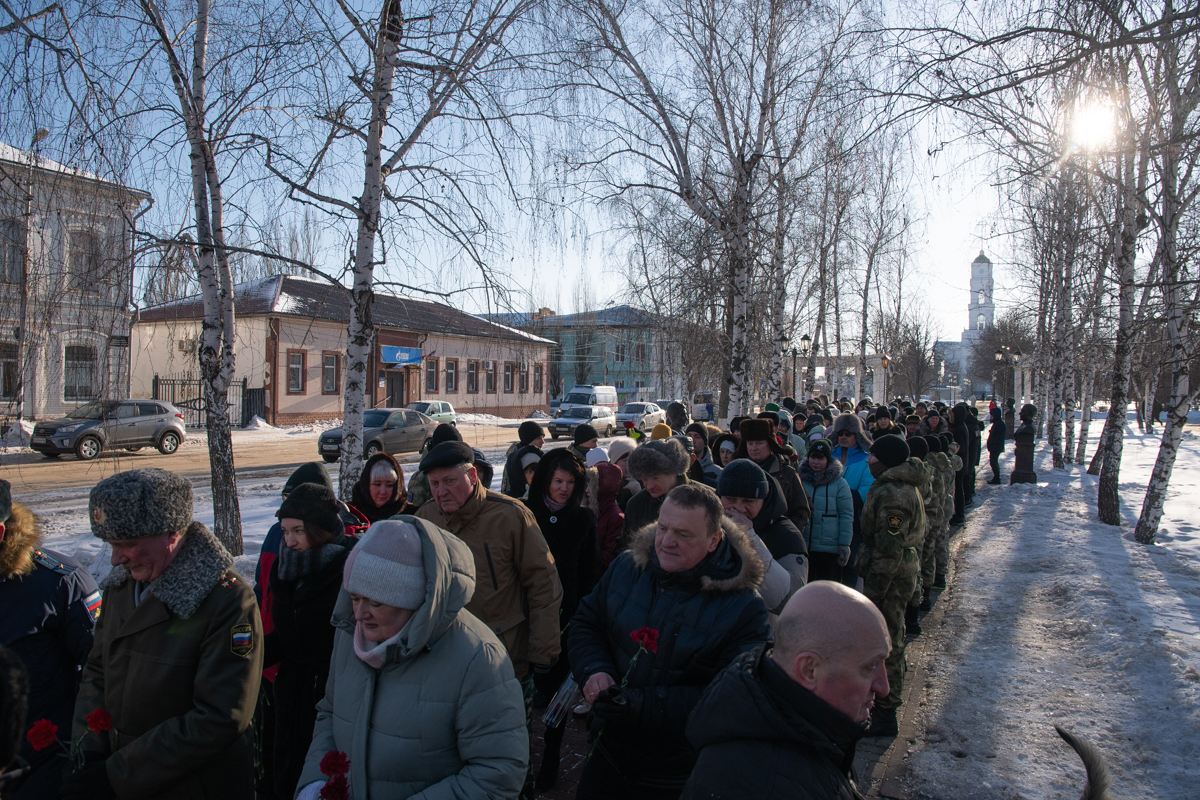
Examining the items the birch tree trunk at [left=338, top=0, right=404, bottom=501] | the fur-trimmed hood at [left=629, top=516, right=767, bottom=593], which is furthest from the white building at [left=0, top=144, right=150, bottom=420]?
the fur-trimmed hood at [left=629, top=516, right=767, bottom=593]

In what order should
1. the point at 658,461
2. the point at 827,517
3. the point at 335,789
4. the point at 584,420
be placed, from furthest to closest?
the point at 584,420
the point at 827,517
the point at 658,461
the point at 335,789

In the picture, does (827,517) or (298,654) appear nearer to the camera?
(298,654)

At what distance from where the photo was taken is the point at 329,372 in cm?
3519

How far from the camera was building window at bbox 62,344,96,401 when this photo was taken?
570 centimetres

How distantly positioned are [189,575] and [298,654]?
39.8 inches

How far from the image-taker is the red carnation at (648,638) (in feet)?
8.18

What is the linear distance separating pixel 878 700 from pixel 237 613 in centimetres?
413

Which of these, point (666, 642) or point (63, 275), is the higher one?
point (63, 275)

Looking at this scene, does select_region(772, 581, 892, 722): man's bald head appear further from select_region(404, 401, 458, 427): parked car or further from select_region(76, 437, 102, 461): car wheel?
select_region(404, 401, 458, 427): parked car

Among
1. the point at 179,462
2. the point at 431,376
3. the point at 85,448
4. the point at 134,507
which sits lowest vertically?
the point at 179,462

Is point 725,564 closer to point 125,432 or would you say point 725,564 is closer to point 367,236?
point 367,236

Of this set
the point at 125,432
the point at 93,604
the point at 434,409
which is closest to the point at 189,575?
the point at 93,604

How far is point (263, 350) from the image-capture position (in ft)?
107

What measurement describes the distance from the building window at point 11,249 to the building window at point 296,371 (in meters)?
29.7
